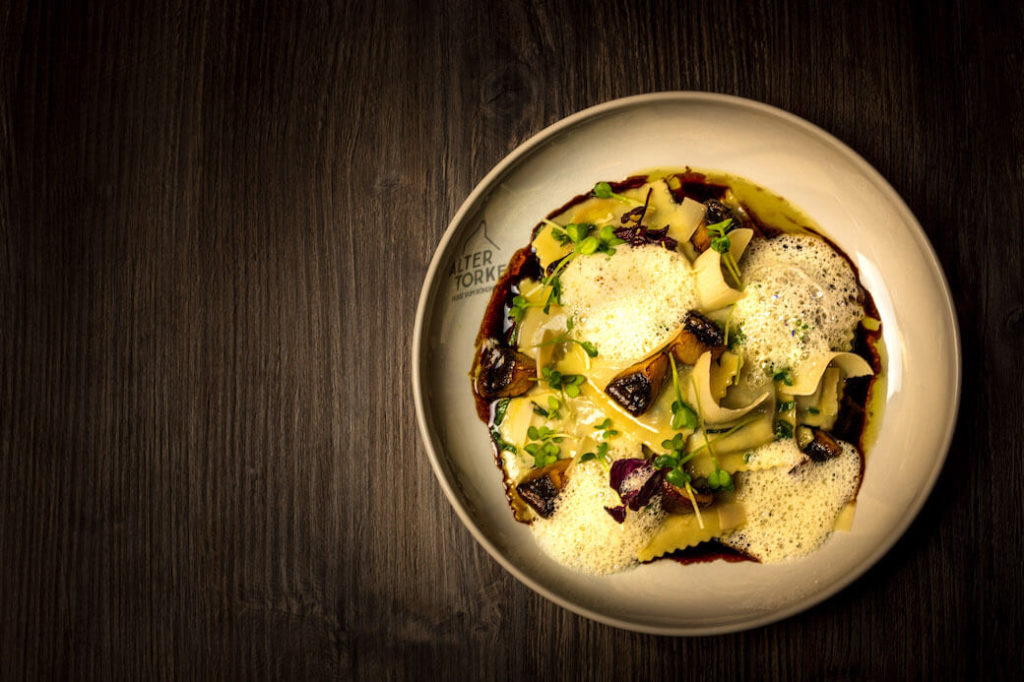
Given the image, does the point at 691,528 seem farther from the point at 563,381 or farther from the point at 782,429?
the point at 563,381

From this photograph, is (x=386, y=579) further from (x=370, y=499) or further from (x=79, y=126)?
(x=79, y=126)

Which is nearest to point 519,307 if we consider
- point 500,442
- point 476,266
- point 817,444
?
point 476,266

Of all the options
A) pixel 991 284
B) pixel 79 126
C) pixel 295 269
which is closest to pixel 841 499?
pixel 991 284

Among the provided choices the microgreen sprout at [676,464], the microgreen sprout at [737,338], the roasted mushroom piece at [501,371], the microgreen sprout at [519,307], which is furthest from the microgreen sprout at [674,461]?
the microgreen sprout at [519,307]

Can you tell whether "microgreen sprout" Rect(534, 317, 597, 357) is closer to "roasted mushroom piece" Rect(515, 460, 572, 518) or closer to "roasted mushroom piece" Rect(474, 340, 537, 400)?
"roasted mushroom piece" Rect(474, 340, 537, 400)

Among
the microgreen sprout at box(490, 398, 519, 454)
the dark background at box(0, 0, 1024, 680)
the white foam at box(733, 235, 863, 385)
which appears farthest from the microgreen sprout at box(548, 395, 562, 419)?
the white foam at box(733, 235, 863, 385)

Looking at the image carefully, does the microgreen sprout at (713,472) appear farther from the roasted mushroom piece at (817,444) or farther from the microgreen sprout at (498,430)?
the microgreen sprout at (498,430)
